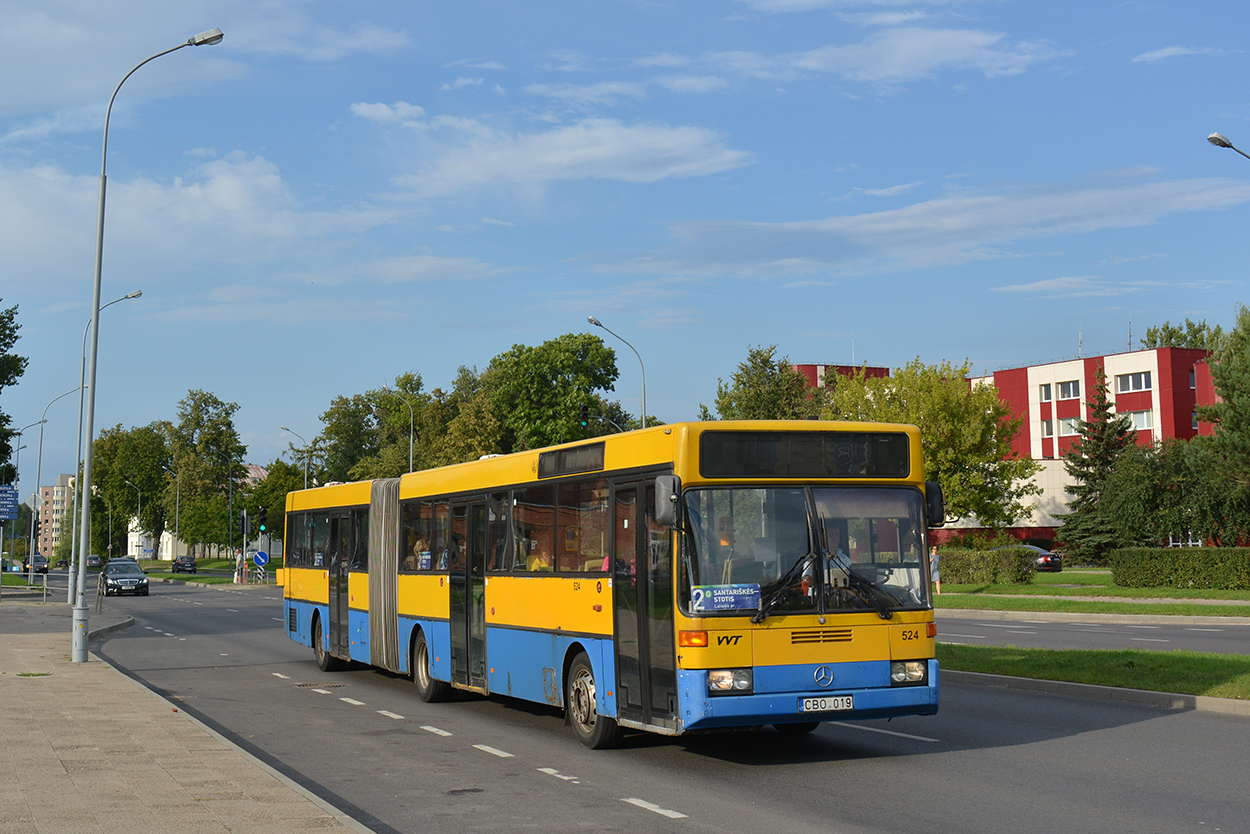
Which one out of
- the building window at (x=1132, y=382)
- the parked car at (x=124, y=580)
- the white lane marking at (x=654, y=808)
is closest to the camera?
the white lane marking at (x=654, y=808)

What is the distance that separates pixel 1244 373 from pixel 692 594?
1615 inches

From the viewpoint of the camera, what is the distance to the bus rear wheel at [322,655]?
20281mm

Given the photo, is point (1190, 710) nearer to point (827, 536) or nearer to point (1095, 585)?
point (827, 536)

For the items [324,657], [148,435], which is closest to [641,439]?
[324,657]

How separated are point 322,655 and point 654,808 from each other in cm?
1282

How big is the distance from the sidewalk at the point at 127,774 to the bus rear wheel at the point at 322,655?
3911mm

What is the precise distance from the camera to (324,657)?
66.8 feet

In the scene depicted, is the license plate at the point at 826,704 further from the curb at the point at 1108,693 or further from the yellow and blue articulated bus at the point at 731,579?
the curb at the point at 1108,693

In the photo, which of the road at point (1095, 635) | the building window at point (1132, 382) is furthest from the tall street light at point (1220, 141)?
the building window at point (1132, 382)

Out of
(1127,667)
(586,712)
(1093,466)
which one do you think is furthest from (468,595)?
(1093,466)

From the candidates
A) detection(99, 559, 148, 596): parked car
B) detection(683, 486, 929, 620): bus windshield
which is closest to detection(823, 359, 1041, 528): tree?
detection(99, 559, 148, 596): parked car

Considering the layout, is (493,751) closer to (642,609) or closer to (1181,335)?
(642,609)

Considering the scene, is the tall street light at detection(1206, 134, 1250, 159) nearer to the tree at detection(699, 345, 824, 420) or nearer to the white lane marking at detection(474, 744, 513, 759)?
the white lane marking at detection(474, 744, 513, 759)

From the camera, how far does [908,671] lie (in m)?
10.4
